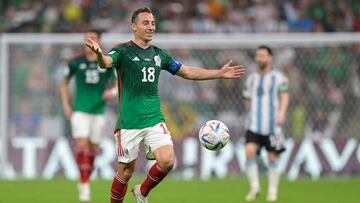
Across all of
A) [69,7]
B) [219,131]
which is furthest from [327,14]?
[219,131]

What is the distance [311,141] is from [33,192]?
6311 mm

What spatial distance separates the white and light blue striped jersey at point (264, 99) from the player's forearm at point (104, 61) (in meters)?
5.06

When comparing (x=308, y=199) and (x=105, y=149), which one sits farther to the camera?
(x=105, y=149)

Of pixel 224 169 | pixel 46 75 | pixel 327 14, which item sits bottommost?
pixel 224 169

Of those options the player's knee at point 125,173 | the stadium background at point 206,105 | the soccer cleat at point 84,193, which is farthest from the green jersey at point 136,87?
the stadium background at point 206,105

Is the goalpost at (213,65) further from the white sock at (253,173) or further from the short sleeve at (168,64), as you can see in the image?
the short sleeve at (168,64)

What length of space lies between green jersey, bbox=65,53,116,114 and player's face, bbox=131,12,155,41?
14.4ft

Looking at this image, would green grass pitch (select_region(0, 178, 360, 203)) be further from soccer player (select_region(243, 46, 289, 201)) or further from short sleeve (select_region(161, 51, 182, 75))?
short sleeve (select_region(161, 51, 182, 75))

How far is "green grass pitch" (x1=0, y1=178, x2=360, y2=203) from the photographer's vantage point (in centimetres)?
1317

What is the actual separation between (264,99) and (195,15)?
8204mm

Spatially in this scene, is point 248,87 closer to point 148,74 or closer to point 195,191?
point 195,191

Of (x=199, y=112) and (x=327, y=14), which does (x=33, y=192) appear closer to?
(x=199, y=112)

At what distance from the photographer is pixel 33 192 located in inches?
570

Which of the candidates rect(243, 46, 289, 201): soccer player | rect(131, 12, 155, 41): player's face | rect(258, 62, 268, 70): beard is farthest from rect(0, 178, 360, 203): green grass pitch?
rect(131, 12, 155, 41): player's face
